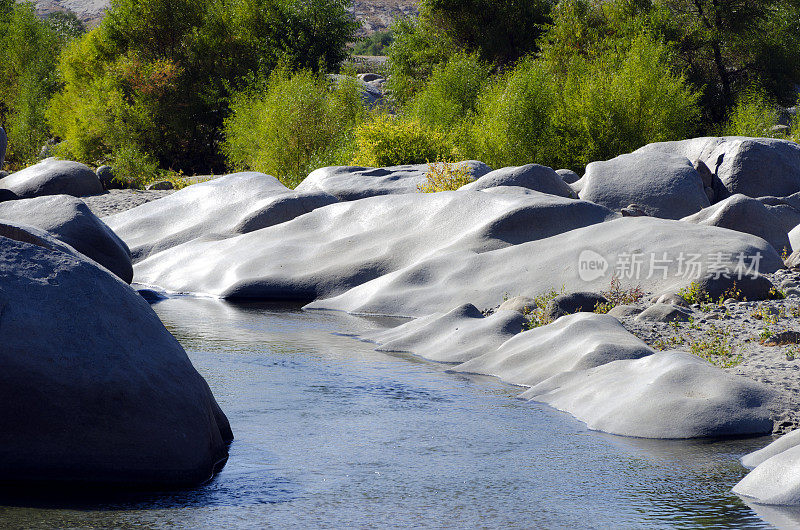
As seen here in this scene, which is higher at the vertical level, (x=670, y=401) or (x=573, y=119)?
(x=573, y=119)

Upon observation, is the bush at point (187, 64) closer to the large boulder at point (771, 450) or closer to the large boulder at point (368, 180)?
the large boulder at point (368, 180)

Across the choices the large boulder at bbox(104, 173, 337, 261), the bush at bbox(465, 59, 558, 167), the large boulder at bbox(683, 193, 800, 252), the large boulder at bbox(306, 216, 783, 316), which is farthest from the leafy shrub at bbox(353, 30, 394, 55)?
the large boulder at bbox(306, 216, 783, 316)

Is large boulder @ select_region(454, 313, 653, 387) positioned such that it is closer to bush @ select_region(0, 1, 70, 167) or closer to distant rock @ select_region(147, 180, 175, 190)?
distant rock @ select_region(147, 180, 175, 190)

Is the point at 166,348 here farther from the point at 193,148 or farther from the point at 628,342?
the point at 193,148

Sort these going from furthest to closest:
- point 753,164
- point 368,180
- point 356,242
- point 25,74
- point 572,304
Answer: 1. point 25,74
2. point 753,164
3. point 368,180
4. point 356,242
5. point 572,304

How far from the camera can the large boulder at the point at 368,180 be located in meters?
18.2

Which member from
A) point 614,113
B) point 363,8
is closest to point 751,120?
point 614,113

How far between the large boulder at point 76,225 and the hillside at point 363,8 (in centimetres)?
8579

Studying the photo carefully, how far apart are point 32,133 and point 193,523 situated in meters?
38.0

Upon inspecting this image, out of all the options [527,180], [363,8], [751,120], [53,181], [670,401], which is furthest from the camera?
[363,8]

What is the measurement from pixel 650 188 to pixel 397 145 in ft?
25.2

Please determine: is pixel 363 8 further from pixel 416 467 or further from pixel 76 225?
pixel 416 467

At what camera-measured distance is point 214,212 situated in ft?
59.7

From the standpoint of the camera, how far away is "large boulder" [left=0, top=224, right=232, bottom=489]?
516 cm
